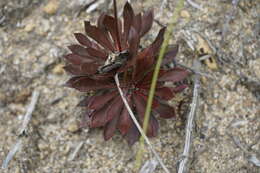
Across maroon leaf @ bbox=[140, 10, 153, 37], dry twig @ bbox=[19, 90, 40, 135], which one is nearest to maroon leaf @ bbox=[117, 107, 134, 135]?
maroon leaf @ bbox=[140, 10, 153, 37]

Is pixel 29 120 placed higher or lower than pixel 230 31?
higher

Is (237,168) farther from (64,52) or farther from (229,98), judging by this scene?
(64,52)

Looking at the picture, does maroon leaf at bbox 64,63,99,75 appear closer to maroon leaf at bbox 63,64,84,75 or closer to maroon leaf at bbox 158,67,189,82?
maroon leaf at bbox 63,64,84,75

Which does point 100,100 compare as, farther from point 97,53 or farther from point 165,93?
point 165,93

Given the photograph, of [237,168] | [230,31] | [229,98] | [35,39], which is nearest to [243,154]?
[237,168]

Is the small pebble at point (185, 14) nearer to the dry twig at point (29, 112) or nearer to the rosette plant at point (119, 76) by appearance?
the rosette plant at point (119, 76)

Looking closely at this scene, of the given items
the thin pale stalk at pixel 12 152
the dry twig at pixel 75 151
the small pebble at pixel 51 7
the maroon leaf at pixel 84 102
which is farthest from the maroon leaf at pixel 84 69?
the small pebble at pixel 51 7
